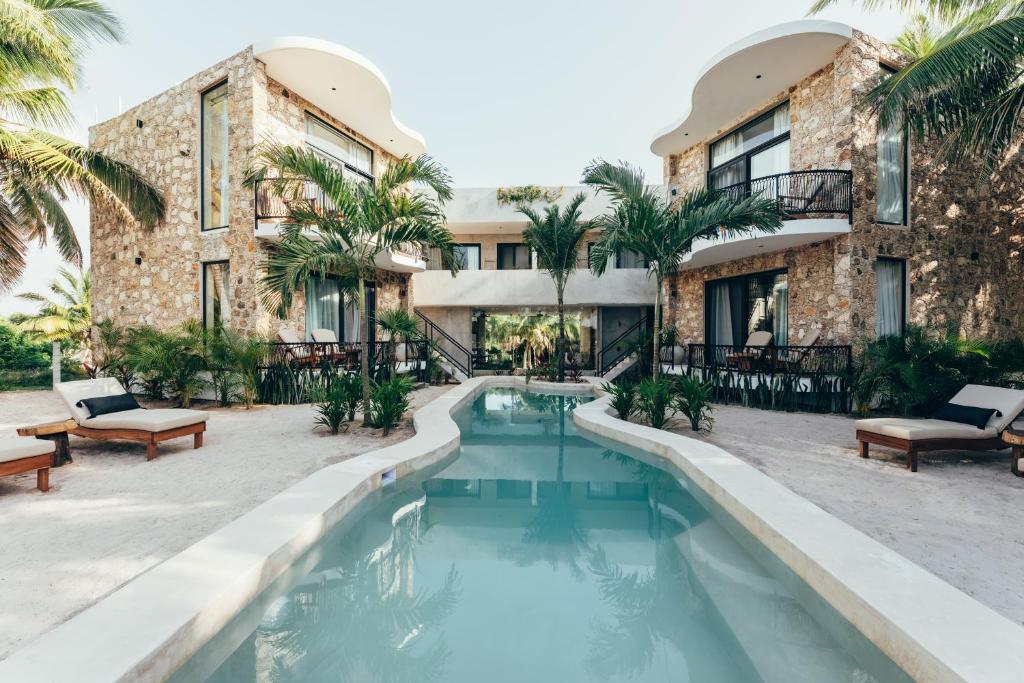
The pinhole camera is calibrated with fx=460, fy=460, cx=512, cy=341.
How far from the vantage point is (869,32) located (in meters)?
9.30

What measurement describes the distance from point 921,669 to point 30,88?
51.5 ft

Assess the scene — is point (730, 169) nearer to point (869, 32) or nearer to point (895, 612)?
point (869, 32)

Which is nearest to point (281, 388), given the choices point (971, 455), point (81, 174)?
point (81, 174)

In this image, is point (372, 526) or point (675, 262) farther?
point (675, 262)

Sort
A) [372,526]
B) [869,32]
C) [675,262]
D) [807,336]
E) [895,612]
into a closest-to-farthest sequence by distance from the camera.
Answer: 1. [895,612]
2. [372,526]
3. [675,262]
4. [869,32]
5. [807,336]

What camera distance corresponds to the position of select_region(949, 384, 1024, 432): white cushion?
17.3 ft

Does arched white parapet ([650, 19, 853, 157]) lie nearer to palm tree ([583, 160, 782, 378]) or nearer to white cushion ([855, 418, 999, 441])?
palm tree ([583, 160, 782, 378])

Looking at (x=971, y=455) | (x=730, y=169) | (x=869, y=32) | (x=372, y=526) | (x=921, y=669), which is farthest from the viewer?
(x=730, y=169)

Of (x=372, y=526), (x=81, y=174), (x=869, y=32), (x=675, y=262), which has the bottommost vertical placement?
(x=372, y=526)

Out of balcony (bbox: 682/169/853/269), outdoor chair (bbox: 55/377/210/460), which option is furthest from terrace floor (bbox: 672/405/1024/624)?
outdoor chair (bbox: 55/377/210/460)

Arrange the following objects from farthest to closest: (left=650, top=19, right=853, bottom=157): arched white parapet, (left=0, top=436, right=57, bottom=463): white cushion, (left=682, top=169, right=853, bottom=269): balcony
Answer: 1. (left=682, top=169, right=853, bottom=269): balcony
2. (left=650, top=19, right=853, bottom=157): arched white parapet
3. (left=0, top=436, right=57, bottom=463): white cushion

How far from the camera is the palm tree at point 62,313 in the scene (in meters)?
16.8

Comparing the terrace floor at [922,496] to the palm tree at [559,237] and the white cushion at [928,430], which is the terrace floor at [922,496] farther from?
the palm tree at [559,237]

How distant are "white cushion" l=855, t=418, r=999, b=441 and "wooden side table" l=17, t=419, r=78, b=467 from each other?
361 inches
